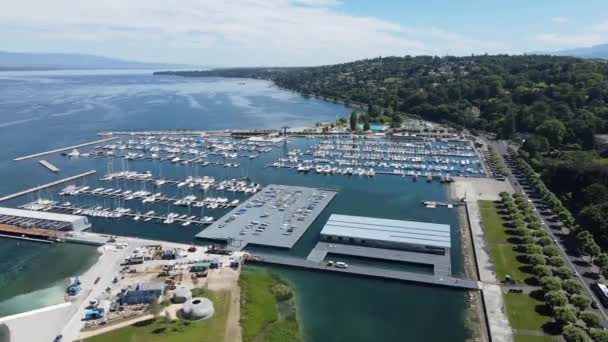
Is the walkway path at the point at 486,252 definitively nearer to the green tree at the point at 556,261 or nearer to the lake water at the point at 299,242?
the lake water at the point at 299,242

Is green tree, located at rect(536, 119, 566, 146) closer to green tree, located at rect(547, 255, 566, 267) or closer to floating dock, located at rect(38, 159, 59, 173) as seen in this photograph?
green tree, located at rect(547, 255, 566, 267)

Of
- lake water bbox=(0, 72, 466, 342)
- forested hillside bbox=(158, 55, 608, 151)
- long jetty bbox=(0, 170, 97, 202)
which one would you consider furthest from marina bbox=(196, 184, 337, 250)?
forested hillside bbox=(158, 55, 608, 151)

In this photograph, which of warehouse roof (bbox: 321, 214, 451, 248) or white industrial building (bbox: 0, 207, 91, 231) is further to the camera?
white industrial building (bbox: 0, 207, 91, 231)

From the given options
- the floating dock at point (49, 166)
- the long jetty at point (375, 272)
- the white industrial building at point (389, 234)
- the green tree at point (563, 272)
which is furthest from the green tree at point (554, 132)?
the floating dock at point (49, 166)

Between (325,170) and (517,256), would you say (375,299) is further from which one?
(325,170)

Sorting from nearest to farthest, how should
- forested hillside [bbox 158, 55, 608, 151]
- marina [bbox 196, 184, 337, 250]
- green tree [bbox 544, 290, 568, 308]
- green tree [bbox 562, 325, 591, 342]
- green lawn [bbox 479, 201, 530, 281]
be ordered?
green tree [bbox 562, 325, 591, 342] → green tree [bbox 544, 290, 568, 308] → green lawn [bbox 479, 201, 530, 281] → marina [bbox 196, 184, 337, 250] → forested hillside [bbox 158, 55, 608, 151]

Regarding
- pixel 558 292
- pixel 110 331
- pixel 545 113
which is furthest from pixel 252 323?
pixel 545 113

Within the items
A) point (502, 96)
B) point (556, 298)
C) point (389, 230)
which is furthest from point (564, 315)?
point (502, 96)
